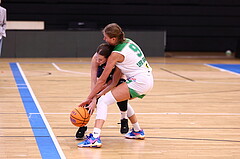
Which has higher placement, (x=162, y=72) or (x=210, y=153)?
(x=210, y=153)

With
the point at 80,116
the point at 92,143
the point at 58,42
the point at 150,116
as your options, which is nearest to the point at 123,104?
the point at 80,116

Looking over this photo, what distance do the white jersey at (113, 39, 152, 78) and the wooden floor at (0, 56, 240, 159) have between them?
0.74 m

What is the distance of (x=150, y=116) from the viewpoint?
6.70m

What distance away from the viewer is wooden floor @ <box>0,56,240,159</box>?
15.8 ft

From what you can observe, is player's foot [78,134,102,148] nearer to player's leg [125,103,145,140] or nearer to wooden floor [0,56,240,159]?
wooden floor [0,56,240,159]

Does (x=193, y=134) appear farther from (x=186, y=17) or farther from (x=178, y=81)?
(x=186, y=17)

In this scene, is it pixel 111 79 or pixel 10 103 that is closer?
pixel 111 79

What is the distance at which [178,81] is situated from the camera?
10.6 metres

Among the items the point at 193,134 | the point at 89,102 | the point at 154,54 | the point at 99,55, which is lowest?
the point at 154,54

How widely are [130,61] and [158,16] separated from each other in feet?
46.3

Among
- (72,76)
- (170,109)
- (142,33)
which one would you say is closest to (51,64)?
(72,76)

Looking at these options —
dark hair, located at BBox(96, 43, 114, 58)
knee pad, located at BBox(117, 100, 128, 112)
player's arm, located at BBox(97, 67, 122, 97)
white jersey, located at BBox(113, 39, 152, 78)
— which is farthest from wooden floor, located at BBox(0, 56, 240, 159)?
dark hair, located at BBox(96, 43, 114, 58)

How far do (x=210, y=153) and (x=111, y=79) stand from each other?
127 cm

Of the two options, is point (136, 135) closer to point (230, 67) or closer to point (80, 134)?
point (80, 134)
